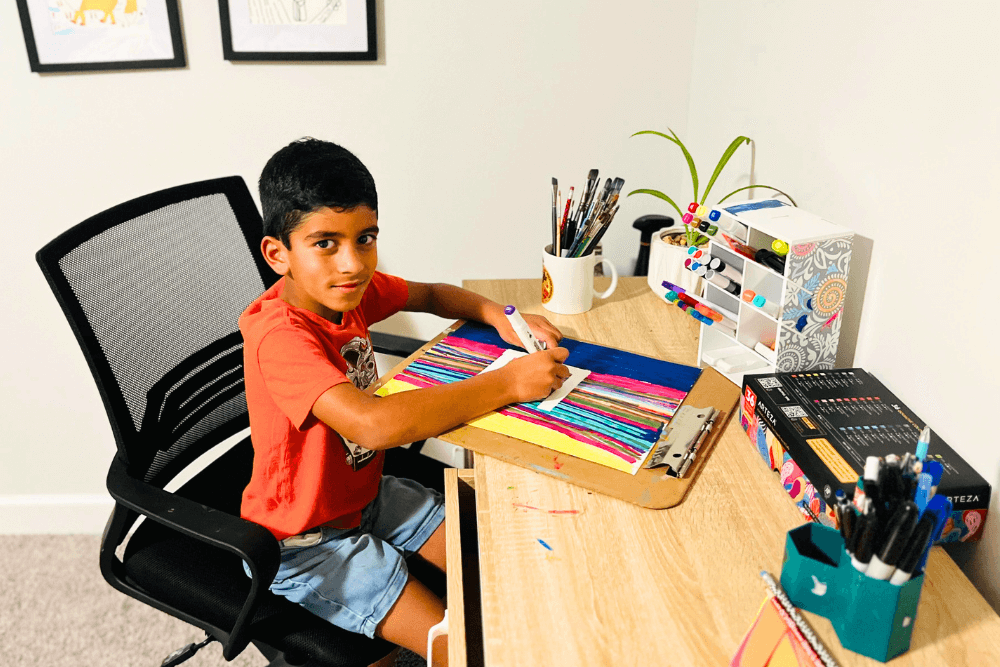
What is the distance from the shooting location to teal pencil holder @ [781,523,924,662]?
22.3 inches

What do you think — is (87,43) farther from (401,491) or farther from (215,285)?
(401,491)

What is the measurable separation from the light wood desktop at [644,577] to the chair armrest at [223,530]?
22cm

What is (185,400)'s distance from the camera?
1146 millimetres

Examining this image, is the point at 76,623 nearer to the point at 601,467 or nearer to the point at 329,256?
the point at 329,256

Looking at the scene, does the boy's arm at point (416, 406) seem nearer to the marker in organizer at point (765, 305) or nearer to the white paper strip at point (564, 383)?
the white paper strip at point (564, 383)

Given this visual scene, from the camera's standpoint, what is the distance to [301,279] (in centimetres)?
100

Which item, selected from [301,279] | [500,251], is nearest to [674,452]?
[301,279]

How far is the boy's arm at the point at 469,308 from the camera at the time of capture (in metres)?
1.13

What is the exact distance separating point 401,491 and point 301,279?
38cm

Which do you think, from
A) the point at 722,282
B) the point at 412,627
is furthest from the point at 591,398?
the point at 412,627

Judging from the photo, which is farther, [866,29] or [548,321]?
[548,321]

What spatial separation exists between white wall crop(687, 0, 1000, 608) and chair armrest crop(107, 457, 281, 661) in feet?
2.49

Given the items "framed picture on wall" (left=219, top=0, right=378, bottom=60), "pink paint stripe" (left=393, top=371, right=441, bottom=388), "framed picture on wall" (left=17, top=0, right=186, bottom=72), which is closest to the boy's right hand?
"pink paint stripe" (left=393, top=371, right=441, bottom=388)

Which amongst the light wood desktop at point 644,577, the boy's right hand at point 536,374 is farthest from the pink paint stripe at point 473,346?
the light wood desktop at point 644,577
